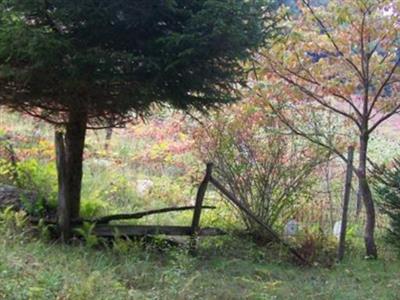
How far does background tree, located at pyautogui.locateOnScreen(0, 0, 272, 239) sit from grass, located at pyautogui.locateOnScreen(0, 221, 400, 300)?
146cm

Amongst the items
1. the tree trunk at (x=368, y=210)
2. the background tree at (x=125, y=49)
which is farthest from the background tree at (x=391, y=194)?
the background tree at (x=125, y=49)

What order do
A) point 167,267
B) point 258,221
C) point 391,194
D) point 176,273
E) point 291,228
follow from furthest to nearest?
point 291,228, point 391,194, point 258,221, point 167,267, point 176,273

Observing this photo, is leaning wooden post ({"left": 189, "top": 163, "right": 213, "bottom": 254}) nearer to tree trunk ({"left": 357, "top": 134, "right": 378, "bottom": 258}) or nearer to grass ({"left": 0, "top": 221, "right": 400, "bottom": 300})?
grass ({"left": 0, "top": 221, "right": 400, "bottom": 300})

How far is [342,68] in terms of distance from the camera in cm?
639

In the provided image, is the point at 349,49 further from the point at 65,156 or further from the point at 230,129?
the point at 65,156

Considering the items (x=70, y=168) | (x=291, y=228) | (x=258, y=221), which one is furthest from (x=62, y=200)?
(x=291, y=228)

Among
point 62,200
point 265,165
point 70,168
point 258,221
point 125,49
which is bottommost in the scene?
point 258,221

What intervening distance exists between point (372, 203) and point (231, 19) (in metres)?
3.32

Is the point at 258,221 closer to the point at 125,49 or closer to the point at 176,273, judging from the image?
the point at 176,273

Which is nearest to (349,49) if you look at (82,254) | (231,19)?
(231,19)

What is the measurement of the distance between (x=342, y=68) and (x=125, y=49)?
285 centimetres

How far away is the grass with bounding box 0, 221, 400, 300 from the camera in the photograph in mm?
3451

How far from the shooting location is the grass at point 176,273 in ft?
11.3

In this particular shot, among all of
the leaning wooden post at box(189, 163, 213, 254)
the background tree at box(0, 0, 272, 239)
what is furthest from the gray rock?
the background tree at box(0, 0, 272, 239)
